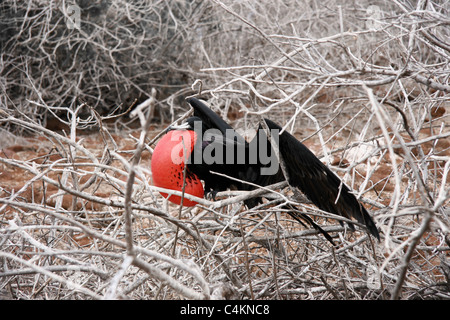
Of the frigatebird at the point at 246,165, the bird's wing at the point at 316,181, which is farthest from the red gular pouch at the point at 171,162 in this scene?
the bird's wing at the point at 316,181

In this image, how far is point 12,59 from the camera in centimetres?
348

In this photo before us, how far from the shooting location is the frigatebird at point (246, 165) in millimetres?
1479

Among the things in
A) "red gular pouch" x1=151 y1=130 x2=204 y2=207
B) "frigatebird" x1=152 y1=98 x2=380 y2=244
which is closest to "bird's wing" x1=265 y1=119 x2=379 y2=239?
"frigatebird" x1=152 y1=98 x2=380 y2=244

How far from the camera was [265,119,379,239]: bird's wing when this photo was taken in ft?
4.80

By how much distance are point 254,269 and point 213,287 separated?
0.58 meters

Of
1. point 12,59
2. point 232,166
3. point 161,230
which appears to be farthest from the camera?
point 12,59

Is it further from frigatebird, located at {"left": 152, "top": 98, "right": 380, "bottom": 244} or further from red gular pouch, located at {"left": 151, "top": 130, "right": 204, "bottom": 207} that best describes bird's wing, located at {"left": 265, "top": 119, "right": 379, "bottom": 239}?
red gular pouch, located at {"left": 151, "top": 130, "right": 204, "bottom": 207}

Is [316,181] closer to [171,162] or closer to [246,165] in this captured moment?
[246,165]

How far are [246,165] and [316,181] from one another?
0.34m

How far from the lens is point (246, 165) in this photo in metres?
1.82

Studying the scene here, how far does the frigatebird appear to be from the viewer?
1.48m

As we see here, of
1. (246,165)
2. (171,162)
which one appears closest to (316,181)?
(246,165)
